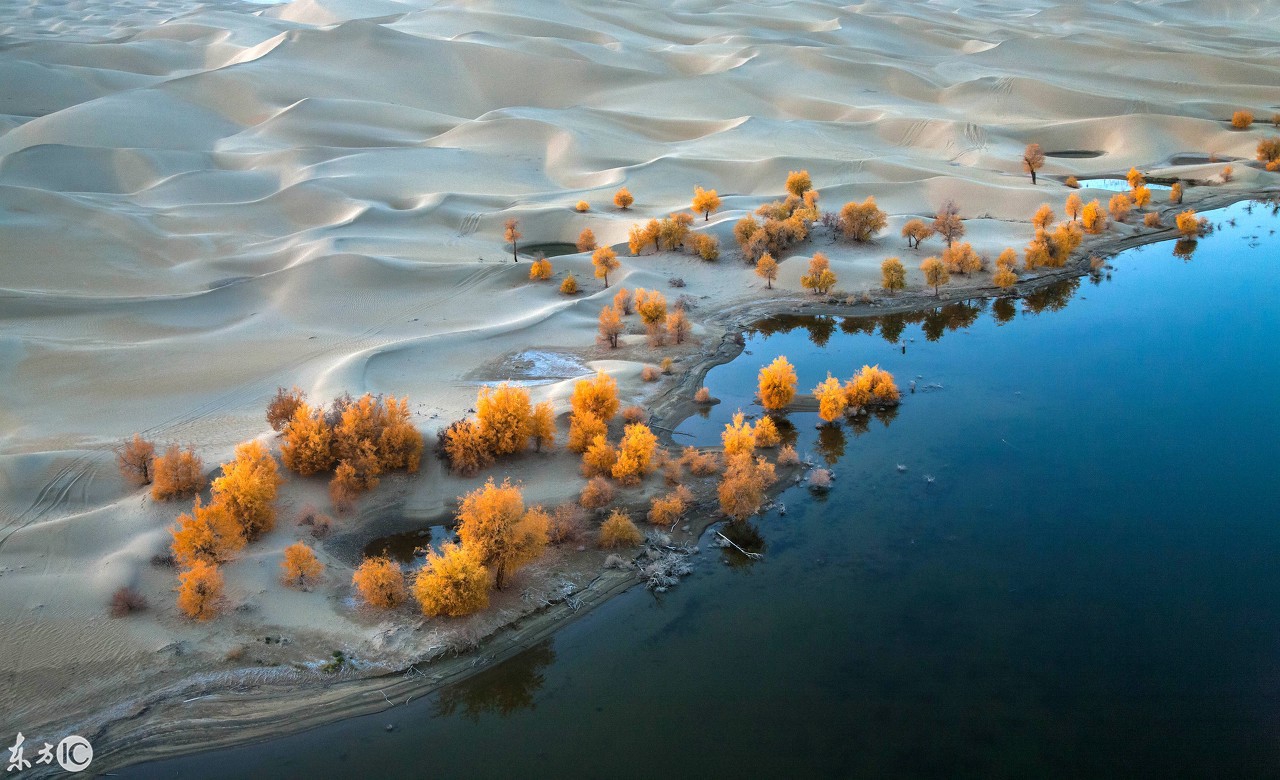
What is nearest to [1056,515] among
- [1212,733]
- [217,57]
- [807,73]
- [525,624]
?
[1212,733]

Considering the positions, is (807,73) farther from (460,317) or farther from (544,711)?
(544,711)

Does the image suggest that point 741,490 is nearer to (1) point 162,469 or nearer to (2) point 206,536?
(2) point 206,536

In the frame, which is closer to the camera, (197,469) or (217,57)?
(197,469)

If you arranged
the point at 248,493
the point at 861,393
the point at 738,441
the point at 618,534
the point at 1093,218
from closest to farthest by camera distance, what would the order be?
1. the point at 248,493
2. the point at 618,534
3. the point at 738,441
4. the point at 861,393
5. the point at 1093,218

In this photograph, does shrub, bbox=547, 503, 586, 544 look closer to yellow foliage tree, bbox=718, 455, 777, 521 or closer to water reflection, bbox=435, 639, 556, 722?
water reflection, bbox=435, 639, 556, 722

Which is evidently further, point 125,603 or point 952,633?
point 952,633

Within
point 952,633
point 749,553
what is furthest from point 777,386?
point 952,633

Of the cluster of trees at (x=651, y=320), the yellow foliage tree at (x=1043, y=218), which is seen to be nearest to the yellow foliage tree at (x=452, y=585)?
the cluster of trees at (x=651, y=320)

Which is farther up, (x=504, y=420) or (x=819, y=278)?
(x=819, y=278)
